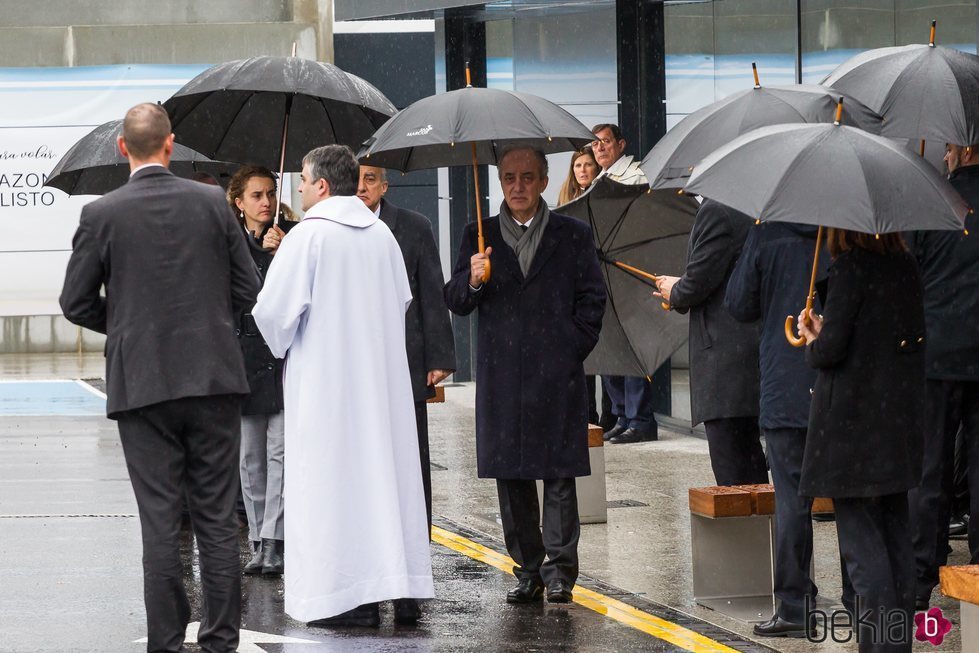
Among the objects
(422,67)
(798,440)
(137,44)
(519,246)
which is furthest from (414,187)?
(798,440)

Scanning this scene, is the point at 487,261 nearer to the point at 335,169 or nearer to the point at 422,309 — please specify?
the point at 422,309

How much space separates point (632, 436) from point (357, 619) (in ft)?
19.9

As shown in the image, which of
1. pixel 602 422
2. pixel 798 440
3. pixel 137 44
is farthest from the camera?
pixel 137 44

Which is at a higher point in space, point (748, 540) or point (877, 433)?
point (877, 433)

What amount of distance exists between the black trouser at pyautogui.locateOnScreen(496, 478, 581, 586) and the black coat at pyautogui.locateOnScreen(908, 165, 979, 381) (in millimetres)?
1684

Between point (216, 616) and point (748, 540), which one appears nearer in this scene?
point (216, 616)

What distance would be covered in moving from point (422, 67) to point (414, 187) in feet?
4.73

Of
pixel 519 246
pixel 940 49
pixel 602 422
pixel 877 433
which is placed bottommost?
pixel 602 422

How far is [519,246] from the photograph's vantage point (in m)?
7.37

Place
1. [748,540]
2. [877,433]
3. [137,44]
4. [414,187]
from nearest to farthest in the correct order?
[877,433]
[748,540]
[414,187]
[137,44]

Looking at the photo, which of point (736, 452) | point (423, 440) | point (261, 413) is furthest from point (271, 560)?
point (736, 452)

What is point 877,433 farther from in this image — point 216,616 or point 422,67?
point 422,67

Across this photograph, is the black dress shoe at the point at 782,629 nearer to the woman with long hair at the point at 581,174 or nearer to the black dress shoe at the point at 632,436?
the woman with long hair at the point at 581,174

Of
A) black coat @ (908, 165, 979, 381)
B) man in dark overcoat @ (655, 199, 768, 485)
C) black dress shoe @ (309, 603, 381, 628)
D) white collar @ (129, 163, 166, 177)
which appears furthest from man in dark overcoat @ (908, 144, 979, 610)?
white collar @ (129, 163, 166, 177)
